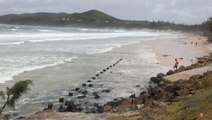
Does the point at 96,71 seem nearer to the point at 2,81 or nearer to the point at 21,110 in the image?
the point at 2,81

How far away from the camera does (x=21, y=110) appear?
23.5 meters

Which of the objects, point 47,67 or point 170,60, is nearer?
point 47,67

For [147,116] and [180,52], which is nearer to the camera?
[147,116]

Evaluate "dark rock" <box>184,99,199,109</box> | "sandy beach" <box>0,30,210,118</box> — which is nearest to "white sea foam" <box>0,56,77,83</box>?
"sandy beach" <box>0,30,210,118</box>

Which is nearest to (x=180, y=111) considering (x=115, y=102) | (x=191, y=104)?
(x=191, y=104)

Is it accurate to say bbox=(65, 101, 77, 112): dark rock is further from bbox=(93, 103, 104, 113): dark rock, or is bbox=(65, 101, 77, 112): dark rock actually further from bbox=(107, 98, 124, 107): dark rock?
bbox=(107, 98, 124, 107): dark rock

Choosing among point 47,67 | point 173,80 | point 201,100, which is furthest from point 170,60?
point 201,100

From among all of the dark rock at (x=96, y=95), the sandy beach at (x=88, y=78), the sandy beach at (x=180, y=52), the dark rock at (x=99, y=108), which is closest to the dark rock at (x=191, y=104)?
the dark rock at (x=99, y=108)

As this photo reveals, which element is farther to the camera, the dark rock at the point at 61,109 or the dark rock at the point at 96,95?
the dark rock at the point at 96,95

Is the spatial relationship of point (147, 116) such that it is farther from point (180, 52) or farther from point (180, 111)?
point (180, 52)

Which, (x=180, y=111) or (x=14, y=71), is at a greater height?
(x=180, y=111)

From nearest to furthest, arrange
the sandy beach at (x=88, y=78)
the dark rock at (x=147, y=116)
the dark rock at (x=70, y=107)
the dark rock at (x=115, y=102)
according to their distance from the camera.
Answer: the dark rock at (x=147, y=116)
the dark rock at (x=70, y=107)
the dark rock at (x=115, y=102)
the sandy beach at (x=88, y=78)

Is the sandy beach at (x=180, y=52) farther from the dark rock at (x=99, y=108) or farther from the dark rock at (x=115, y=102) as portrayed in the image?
the dark rock at (x=99, y=108)

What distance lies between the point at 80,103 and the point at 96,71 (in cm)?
1599
